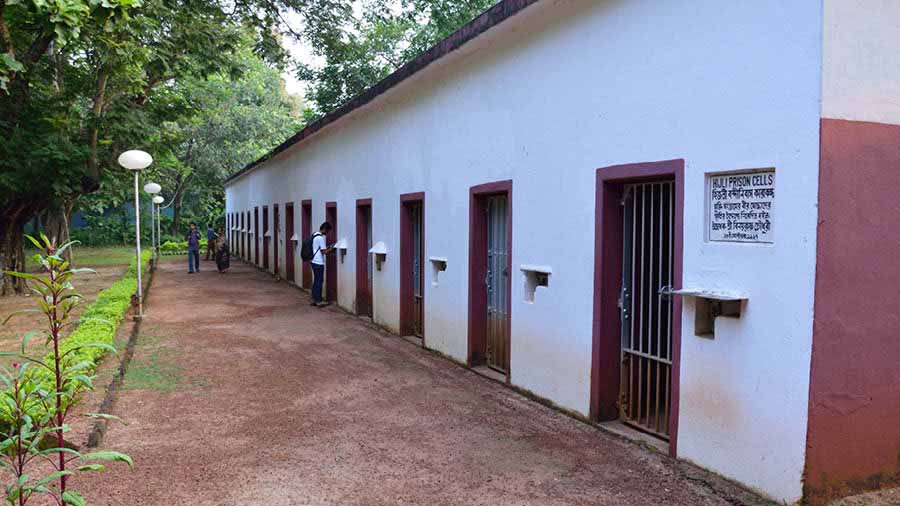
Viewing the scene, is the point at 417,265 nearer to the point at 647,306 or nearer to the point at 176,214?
the point at 647,306

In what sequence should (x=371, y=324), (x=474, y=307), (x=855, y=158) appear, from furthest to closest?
(x=371, y=324) < (x=474, y=307) < (x=855, y=158)

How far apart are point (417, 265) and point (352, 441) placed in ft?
16.6

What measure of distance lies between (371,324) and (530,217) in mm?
5462

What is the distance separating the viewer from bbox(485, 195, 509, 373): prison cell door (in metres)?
7.98

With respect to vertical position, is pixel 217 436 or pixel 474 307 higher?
pixel 474 307

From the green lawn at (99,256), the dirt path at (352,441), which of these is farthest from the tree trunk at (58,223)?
the dirt path at (352,441)

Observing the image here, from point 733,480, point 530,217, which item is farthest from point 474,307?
point 733,480

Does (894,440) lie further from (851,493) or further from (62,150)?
(62,150)

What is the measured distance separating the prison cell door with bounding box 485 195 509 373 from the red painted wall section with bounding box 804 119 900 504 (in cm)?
401

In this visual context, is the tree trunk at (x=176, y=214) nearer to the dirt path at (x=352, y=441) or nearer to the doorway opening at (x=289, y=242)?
the doorway opening at (x=289, y=242)

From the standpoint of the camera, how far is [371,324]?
11.8 metres

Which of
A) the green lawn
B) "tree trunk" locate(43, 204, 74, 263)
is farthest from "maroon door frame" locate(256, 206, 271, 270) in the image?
the green lawn

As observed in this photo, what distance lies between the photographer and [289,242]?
1967 centimetres

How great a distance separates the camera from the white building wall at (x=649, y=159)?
13.6ft
